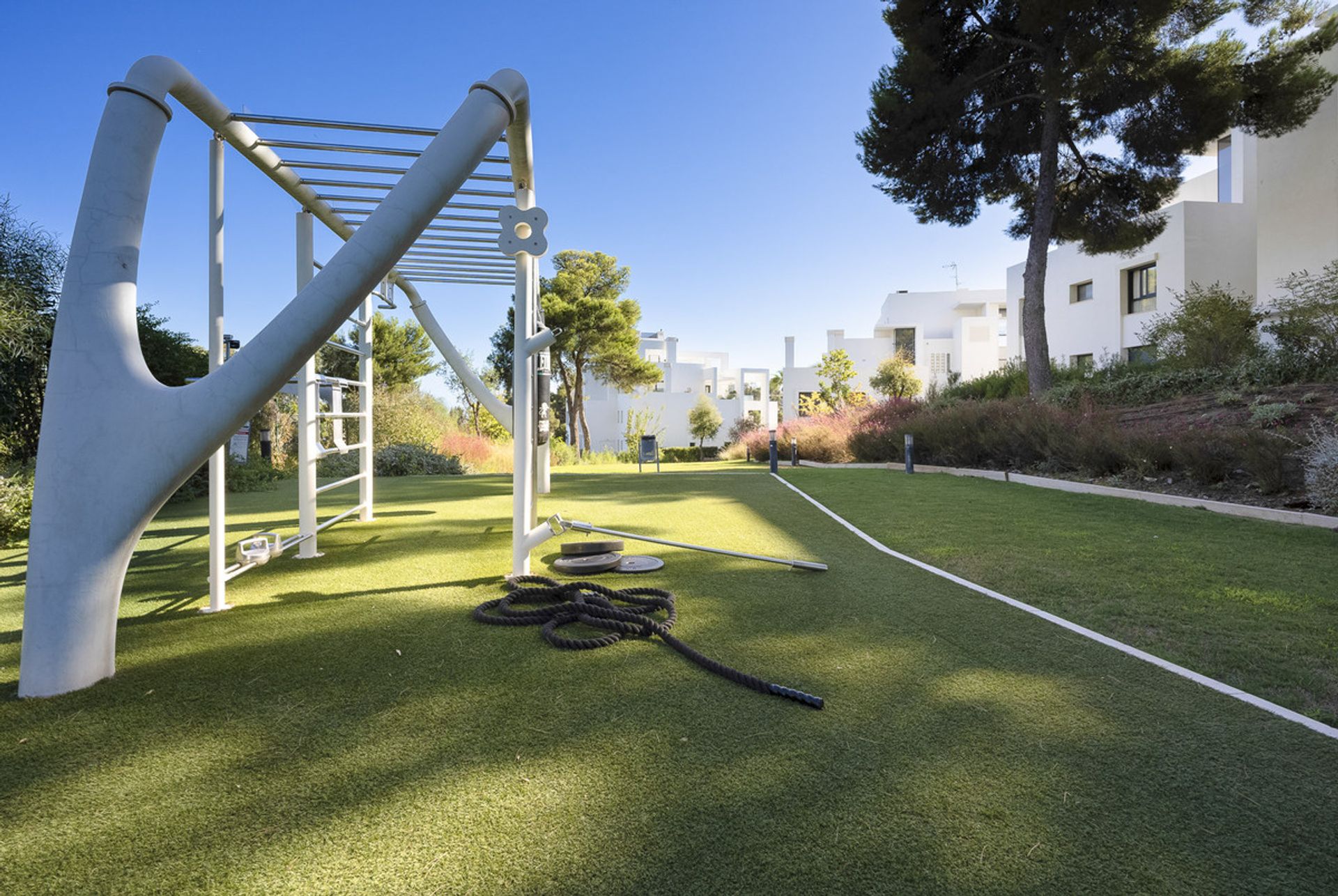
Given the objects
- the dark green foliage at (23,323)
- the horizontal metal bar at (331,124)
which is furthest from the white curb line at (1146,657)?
the dark green foliage at (23,323)

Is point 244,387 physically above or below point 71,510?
above

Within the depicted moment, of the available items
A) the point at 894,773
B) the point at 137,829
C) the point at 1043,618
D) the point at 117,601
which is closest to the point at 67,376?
the point at 117,601

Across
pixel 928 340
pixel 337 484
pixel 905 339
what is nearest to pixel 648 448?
pixel 337 484

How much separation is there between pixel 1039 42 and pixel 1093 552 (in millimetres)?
13056

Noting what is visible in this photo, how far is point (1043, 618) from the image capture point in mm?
2768

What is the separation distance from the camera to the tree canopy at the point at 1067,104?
37.6ft

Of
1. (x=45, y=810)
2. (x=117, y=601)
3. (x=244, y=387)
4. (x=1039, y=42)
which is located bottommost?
(x=45, y=810)

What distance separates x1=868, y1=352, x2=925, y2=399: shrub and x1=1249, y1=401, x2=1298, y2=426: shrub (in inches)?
757

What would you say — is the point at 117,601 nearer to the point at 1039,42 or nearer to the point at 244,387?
the point at 244,387

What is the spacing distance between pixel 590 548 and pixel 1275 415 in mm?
7932

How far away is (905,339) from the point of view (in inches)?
1502

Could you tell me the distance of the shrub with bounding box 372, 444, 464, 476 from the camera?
12094mm

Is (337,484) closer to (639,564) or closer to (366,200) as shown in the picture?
(366,200)

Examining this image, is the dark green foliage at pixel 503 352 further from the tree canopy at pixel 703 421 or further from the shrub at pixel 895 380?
the shrub at pixel 895 380
